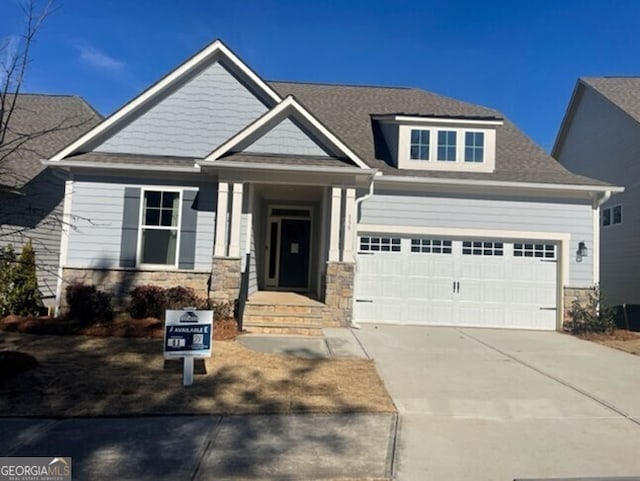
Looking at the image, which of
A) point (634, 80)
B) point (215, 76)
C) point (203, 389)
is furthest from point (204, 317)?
point (634, 80)

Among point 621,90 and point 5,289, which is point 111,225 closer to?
point 5,289

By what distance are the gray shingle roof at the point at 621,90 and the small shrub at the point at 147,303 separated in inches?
588

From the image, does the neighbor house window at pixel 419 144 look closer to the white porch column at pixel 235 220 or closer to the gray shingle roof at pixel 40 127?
the white porch column at pixel 235 220

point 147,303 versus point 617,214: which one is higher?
point 617,214

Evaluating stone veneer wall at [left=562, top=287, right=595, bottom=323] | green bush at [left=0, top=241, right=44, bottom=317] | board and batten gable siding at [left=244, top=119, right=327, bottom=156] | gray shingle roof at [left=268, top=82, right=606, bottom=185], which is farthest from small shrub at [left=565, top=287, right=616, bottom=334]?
green bush at [left=0, top=241, right=44, bottom=317]

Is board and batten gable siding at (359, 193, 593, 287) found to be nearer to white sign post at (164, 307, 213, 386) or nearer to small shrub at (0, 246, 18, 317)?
white sign post at (164, 307, 213, 386)

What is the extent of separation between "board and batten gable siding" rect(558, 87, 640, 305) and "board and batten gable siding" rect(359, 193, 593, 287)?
392 centimetres

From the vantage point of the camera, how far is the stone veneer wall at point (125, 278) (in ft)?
33.8

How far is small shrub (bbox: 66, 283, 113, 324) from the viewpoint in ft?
30.4

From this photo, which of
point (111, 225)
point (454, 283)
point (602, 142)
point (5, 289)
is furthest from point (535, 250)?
point (5, 289)

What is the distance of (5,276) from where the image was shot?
31.4 ft

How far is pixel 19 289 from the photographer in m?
9.77

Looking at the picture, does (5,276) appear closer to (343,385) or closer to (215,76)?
(215,76)

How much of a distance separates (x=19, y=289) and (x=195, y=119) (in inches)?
219
